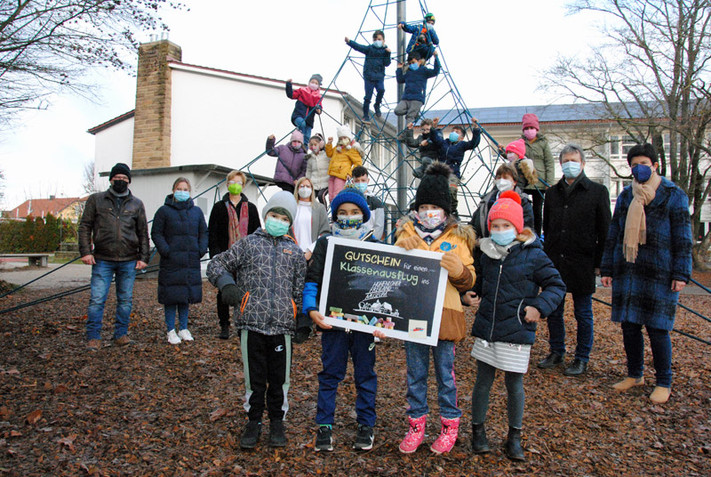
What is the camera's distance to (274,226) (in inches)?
133

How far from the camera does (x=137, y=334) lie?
20.9ft

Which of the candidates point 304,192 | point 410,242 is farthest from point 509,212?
point 304,192

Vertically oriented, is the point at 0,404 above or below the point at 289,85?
below

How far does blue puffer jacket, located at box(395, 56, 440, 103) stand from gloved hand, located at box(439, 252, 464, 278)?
580 cm

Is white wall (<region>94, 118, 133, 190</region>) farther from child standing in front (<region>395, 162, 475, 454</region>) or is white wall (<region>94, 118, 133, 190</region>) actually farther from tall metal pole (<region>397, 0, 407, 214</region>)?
child standing in front (<region>395, 162, 475, 454</region>)

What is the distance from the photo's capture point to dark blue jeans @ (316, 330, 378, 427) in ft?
10.6

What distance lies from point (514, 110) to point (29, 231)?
3077 cm

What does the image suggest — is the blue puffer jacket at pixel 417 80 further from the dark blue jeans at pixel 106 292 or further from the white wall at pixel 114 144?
the white wall at pixel 114 144

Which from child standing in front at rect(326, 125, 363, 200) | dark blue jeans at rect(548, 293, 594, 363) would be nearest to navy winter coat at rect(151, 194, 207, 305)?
child standing in front at rect(326, 125, 363, 200)

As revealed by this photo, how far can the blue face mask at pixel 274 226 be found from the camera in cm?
339

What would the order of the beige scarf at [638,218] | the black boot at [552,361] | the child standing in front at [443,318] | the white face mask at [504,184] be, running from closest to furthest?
the child standing in front at [443,318] < the beige scarf at [638,218] < the white face mask at [504,184] < the black boot at [552,361]

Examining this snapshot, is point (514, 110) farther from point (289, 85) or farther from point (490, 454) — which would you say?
point (490, 454)

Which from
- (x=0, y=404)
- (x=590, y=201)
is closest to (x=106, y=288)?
(x=0, y=404)

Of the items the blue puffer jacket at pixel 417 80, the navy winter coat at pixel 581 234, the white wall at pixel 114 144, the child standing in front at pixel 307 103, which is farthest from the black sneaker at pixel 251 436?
the white wall at pixel 114 144
